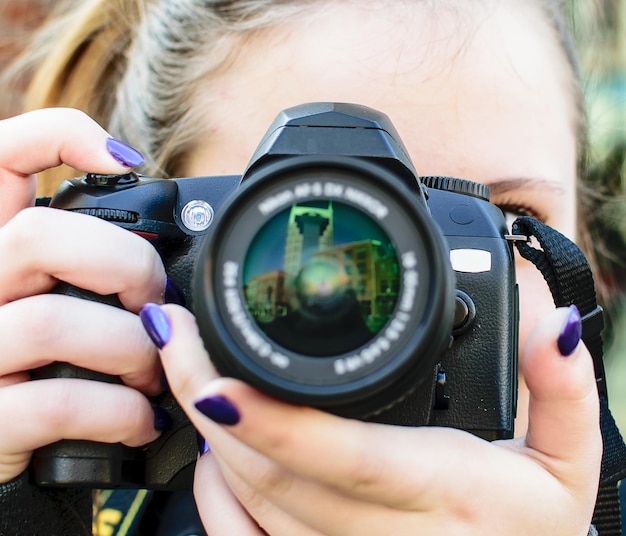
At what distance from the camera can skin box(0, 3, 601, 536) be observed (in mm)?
506

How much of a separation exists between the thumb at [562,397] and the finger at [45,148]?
0.41 m

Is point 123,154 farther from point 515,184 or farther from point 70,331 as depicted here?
point 515,184

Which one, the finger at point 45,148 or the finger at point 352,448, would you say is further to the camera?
the finger at point 45,148

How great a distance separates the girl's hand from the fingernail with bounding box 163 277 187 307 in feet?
0.43

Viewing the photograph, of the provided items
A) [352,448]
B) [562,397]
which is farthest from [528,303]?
[352,448]

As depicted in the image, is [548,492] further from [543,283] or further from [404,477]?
[543,283]

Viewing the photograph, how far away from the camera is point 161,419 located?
682 mm

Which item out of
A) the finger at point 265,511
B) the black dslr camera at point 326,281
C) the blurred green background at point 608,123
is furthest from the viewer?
the blurred green background at point 608,123

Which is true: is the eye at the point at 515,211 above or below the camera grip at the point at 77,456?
above

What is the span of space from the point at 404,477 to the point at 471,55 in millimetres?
611

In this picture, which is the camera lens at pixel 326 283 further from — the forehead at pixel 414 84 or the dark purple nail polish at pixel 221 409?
the forehead at pixel 414 84

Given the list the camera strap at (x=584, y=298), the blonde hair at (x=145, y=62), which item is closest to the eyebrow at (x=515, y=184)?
the camera strap at (x=584, y=298)

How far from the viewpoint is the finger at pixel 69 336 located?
611mm

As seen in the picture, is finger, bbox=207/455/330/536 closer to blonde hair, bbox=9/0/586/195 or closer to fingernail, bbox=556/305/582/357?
fingernail, bbox=556/305/582/357
